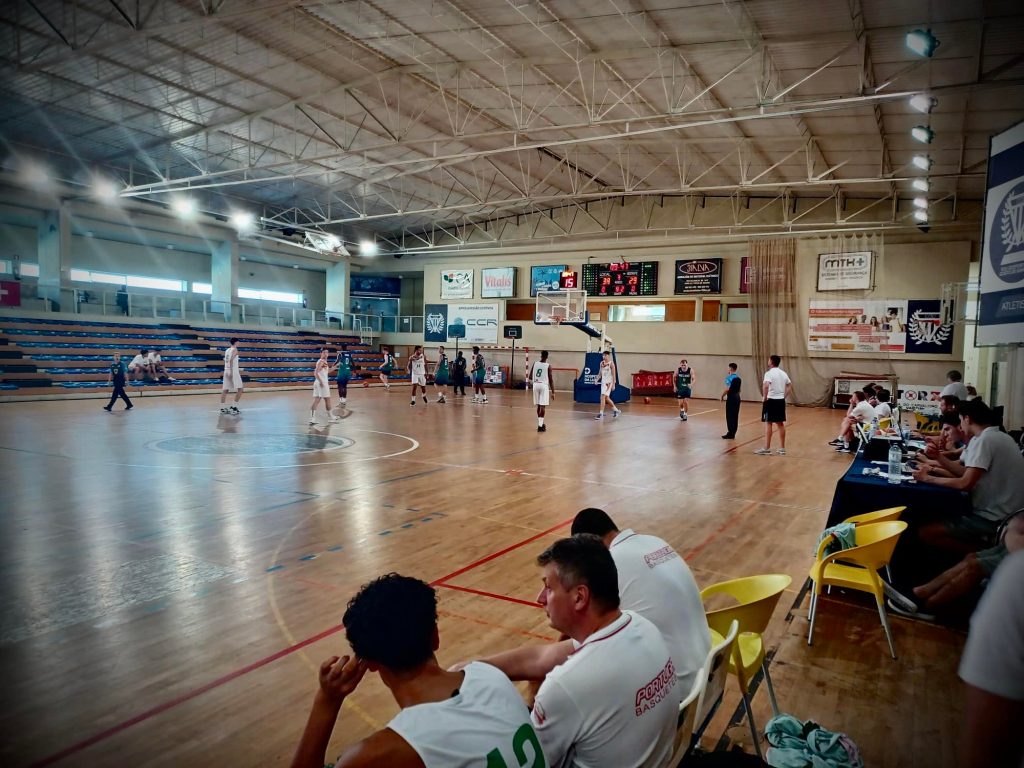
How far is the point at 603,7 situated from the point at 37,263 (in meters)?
23.8

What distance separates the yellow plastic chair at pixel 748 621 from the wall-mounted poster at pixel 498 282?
88.1ft

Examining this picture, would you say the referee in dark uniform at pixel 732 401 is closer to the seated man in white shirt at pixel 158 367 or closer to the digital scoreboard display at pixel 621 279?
the digital scoreboard display at pixel 621 279

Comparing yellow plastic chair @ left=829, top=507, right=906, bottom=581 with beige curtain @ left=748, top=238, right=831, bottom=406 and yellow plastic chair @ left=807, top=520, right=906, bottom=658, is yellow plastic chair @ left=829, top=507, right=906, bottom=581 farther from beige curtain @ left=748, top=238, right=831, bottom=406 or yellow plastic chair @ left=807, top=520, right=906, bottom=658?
beige curtain @ left=748, top=238, right=831, bottom=406

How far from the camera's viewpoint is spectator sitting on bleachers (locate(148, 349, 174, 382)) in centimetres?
2109

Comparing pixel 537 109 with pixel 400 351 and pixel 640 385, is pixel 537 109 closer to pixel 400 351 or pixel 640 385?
pixel 640 385

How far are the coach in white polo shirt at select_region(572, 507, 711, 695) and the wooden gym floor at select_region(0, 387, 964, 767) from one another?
900mm

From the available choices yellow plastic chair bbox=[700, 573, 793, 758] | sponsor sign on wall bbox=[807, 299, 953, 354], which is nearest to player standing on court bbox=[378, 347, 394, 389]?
sponsor sign on wall bbox=[807, 299, 953, 354]

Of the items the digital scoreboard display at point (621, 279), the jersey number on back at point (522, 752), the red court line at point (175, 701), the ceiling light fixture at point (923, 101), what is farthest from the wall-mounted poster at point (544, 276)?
the jersey number on back at point (522, 752)

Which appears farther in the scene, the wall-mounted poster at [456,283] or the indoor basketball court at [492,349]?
the wall-mounted poster at [456,283]

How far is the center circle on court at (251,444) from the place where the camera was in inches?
394

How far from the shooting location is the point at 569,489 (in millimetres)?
8125

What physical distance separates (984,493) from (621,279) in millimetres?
22975

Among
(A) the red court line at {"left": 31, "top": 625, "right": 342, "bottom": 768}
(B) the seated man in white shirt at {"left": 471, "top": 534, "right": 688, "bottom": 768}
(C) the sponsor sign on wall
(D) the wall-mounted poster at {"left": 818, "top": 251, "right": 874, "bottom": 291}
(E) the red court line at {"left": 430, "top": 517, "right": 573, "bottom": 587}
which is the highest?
(D) the wall-mounted poster at {"left": 818, "top": 251, "right": 874, "bottom": 291}

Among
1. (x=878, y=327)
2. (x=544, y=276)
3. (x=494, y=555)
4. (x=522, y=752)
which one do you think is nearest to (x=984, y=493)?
(x=494, y=555)
